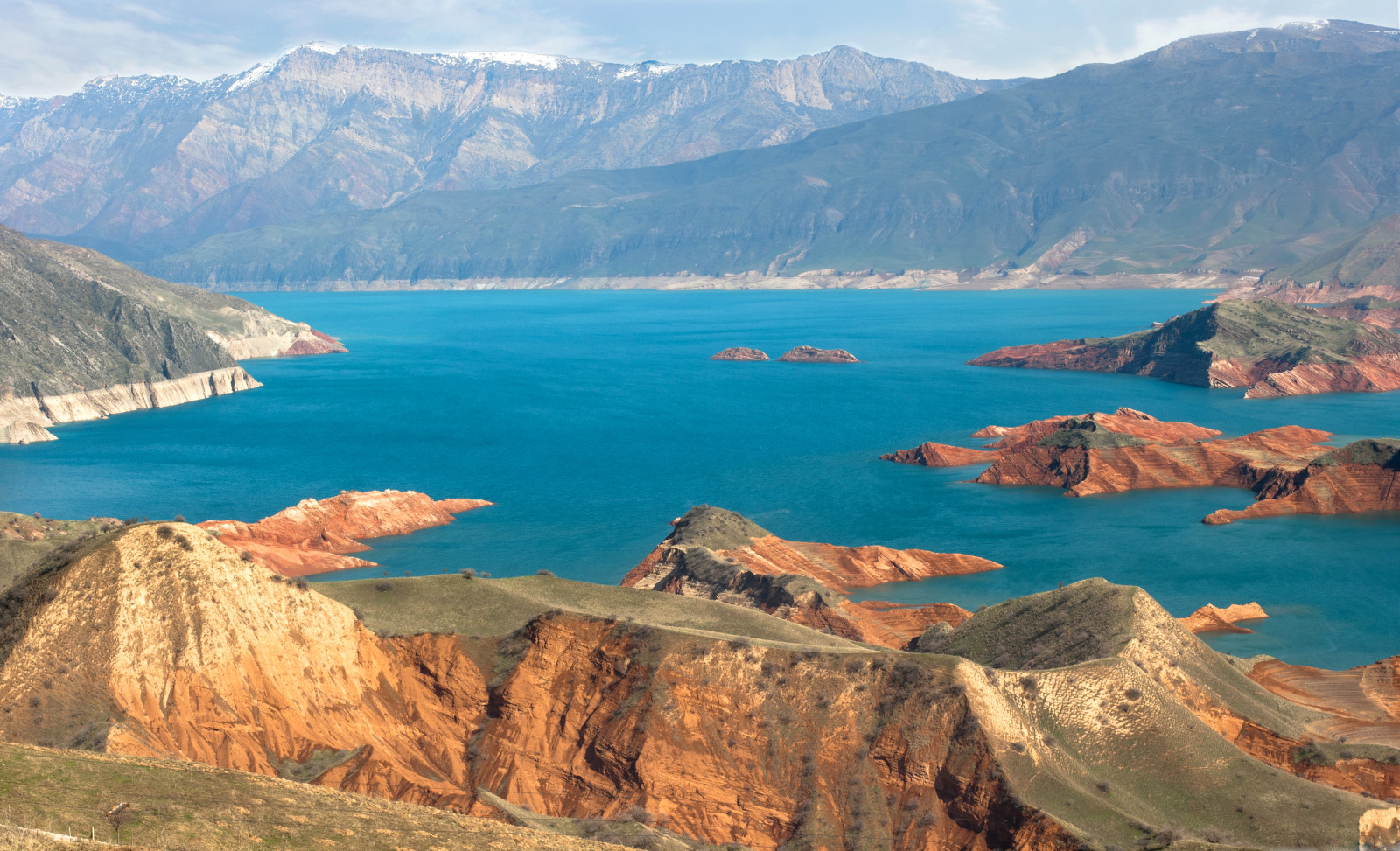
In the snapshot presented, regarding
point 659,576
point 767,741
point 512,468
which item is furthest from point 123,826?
point 512,468

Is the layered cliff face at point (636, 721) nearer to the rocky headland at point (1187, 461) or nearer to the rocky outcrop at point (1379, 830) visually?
the rocky outcrop at point (1379, 830)

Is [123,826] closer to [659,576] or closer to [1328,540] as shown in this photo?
[659,576]

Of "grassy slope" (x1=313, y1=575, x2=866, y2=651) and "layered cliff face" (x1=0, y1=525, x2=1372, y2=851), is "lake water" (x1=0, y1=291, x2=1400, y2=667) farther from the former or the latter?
"layered cliff face" (x1=0, y1=525, x2=1372, y2=851)

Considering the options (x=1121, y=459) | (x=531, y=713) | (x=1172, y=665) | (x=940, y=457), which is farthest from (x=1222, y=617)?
(x=940, y=457)

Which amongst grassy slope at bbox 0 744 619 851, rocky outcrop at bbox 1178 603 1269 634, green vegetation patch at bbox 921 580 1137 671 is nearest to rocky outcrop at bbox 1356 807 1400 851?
green vegetation patch at bbox 921 580 1137 671

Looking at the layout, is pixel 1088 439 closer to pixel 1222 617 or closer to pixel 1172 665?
pixel 1222 617

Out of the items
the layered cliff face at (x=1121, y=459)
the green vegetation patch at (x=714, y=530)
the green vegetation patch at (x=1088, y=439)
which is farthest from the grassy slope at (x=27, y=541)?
the green vegetation patch at (x=1088, y=439)
